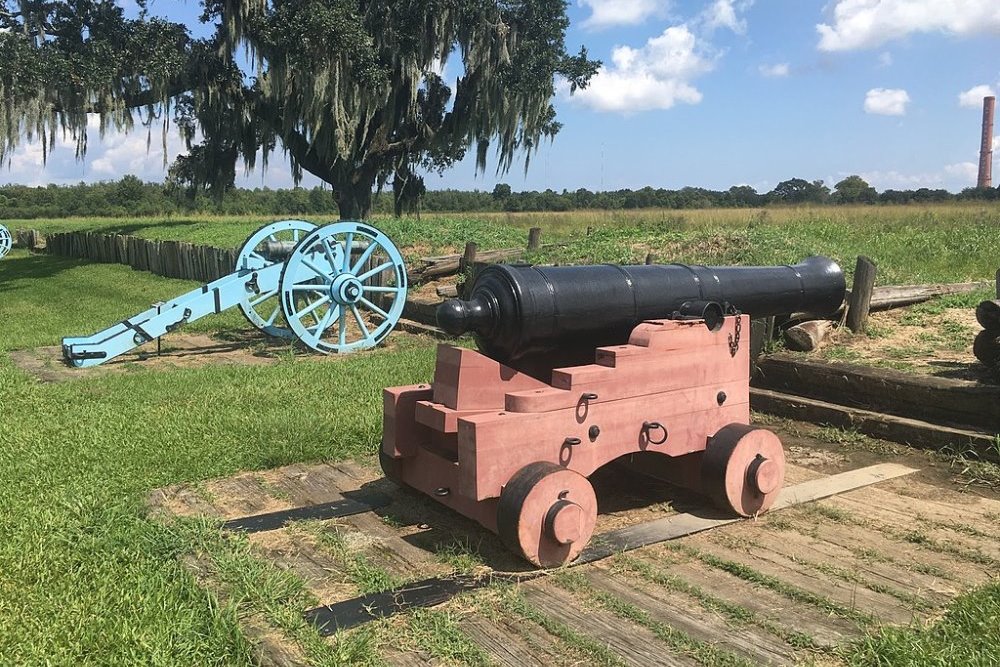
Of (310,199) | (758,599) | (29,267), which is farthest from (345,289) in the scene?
(310,199)

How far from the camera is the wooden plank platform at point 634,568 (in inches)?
98.1

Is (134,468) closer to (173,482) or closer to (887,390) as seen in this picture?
(173,482)

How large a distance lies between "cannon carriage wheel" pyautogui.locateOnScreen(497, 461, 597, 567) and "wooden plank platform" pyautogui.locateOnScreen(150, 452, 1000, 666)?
0.10 m

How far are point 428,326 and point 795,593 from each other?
24.4 ft

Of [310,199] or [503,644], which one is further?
[310,199]

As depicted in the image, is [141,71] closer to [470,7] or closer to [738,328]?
[470,7]

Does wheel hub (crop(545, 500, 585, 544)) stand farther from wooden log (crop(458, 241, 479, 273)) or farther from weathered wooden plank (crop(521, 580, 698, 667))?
wooden log (crop(458, 241, 479, 273))

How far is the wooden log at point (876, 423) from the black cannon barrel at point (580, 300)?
1491 mm

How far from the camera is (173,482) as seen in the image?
13.4 feet

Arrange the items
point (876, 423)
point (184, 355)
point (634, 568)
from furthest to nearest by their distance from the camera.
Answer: point (184, 355) < point (876, 423) < point (634, 568)

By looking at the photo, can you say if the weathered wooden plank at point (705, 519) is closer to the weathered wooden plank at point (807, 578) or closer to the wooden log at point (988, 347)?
the weathered wooden plank at point (807, 578)

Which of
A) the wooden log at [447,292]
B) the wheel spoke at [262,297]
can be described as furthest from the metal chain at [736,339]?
the wooden log at [447,292]

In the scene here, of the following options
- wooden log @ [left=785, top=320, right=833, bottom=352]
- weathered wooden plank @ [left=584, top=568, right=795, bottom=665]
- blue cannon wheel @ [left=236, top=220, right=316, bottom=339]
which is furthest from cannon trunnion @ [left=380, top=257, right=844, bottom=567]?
blue cannon wheel @ [left=236, top=220, right=316, bottom=339]

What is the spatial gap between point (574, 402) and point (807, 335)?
11.9 feet
